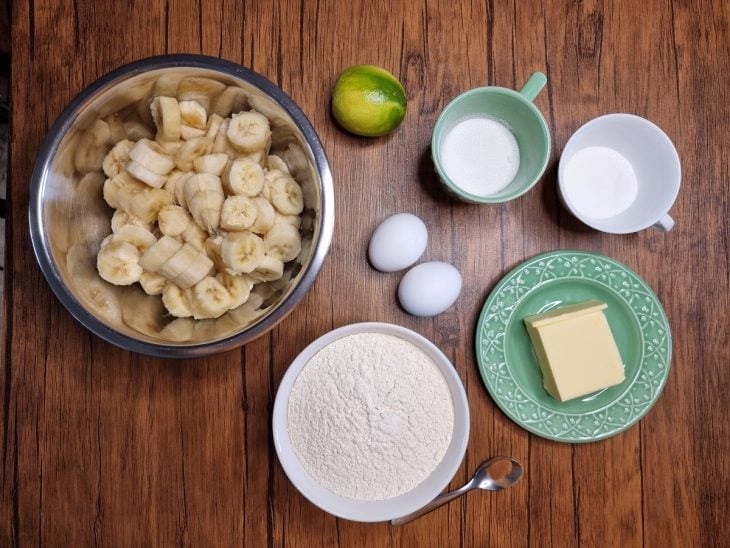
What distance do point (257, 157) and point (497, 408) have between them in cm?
58

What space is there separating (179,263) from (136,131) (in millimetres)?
245

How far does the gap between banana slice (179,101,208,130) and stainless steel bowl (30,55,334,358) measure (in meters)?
0.05

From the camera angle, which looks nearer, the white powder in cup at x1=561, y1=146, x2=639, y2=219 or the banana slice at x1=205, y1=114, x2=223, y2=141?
the banana slice at x1=205, y1=114, x2=223, y2=141

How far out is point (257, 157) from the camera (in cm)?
91

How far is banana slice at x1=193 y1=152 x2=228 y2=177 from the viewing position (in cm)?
90

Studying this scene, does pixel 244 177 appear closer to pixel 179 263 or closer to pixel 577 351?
pixel 179 263

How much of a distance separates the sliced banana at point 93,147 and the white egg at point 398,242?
1.44 feet

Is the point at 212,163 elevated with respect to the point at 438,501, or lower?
elevated

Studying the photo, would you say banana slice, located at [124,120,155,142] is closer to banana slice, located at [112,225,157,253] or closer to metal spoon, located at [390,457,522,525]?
banana slice, located at [112,225,157,253]

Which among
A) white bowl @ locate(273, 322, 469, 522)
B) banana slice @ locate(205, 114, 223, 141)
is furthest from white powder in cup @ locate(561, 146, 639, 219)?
banana slice @ locate(205, 114, 223, 141)

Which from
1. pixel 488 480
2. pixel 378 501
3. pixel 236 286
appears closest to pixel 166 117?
pixel 236 286

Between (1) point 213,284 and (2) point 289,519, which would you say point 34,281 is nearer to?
(1) point 213,284

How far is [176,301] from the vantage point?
886mm

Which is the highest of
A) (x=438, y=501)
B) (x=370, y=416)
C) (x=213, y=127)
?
(x=213, y=127)
